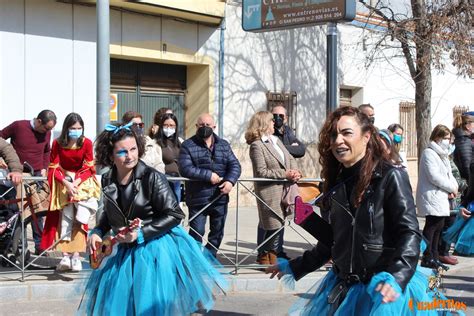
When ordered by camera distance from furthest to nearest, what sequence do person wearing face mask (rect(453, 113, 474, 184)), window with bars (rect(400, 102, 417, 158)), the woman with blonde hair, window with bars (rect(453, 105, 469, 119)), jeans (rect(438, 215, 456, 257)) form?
window with bars (rect(453, 105, 469, 119)) < window with bars (rect(400, 102, 417, 158)) < person wearing face mask (rect(453, 113, 474, 184)) < jeans (rect(438, 215, 456, 257)) < the woman with blonde hair

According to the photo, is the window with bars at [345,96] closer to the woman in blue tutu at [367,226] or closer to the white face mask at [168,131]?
the white face mask at [168,131]

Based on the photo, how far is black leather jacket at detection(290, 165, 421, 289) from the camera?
12.0 feet

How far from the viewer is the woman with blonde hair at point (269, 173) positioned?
28.3ft

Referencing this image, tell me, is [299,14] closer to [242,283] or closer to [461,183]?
[461,183]

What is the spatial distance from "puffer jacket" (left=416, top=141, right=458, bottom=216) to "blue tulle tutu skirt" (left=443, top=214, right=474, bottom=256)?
199 millimetres

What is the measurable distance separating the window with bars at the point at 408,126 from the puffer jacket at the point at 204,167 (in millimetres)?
12974

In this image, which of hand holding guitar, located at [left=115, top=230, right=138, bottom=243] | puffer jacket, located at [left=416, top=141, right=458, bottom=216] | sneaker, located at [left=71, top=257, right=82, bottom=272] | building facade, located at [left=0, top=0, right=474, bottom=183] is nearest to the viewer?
hand holding guitar, located at [left=115, top=230, right=138, bottom=243]

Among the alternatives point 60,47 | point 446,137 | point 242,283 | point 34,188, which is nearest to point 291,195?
point 242,283

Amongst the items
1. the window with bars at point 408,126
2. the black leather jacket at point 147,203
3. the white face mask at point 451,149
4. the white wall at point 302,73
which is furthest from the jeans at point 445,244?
the window with bars at point 408,126

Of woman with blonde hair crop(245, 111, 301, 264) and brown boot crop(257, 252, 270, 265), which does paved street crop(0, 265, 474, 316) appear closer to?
brown boot crop(257, 252, 270, 265)

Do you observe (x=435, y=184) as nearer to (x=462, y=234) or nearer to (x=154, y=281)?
(x=462, y=234)

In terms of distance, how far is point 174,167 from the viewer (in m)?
9.55

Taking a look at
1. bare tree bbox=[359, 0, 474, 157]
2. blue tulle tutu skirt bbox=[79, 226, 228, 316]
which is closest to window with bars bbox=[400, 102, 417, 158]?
bare tree bbox=[359, 0, 474, 157]

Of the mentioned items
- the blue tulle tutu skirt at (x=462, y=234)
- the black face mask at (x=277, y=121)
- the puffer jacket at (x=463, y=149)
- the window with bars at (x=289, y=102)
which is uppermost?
the window with bars at (x=289, y=102)
